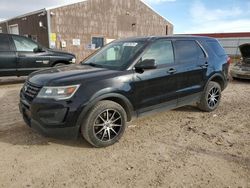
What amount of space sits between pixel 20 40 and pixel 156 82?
21.8 feet

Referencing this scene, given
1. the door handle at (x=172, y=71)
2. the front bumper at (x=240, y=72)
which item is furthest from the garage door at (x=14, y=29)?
the door handle at (x=172, y=71)

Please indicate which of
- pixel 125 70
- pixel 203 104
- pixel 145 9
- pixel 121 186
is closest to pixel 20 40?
pixel 125 70

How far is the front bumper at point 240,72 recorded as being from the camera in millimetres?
→ 9614

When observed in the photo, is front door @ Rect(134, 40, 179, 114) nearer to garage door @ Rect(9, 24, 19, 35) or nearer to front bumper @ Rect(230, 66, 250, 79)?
front bumper @ Rect(230, 66, 250, 79)

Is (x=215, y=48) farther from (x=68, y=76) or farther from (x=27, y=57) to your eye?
(x=27, y=57)

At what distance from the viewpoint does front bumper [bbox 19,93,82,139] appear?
332cm

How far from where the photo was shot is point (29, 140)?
3941 millimetres

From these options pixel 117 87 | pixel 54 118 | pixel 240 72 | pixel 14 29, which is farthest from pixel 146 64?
pixel 14 29

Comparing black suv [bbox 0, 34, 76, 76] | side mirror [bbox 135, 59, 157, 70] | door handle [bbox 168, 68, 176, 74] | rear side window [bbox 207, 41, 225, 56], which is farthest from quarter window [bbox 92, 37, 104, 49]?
side mirror [bbox 135, 59, 157, 70]

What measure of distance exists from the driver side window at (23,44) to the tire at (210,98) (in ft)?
21.9

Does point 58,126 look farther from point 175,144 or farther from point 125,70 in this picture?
point 175,144

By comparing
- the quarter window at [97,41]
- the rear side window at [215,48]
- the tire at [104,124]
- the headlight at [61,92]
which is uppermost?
the quarter window at [97,41]

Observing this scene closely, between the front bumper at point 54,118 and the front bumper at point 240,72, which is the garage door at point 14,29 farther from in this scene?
the front bumper at point 54,118

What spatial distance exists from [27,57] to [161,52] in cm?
615
